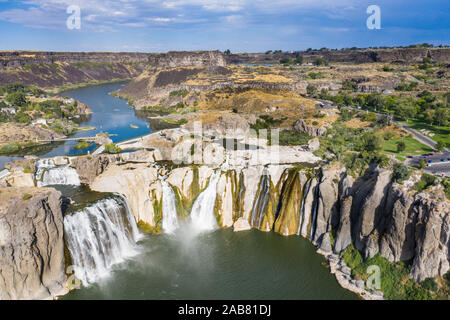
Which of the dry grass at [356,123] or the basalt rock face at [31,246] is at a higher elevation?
the dry grass at [356,123]

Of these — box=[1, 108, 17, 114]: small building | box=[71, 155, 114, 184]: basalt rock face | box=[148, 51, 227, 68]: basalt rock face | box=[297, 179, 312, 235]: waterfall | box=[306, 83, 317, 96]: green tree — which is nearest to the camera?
box=[297, 179, 312, 235]: waterfall

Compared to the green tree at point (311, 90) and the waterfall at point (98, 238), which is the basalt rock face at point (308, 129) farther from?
the waterfall at point (98, 238)

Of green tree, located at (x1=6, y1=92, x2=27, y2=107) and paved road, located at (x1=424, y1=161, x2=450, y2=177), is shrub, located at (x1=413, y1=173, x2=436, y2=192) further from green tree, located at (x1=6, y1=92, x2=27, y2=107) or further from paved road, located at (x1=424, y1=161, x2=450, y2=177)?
green tree, located at (x1=6, y1=92, x2=27, y2=107)

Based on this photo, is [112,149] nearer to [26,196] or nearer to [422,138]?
[26,196]

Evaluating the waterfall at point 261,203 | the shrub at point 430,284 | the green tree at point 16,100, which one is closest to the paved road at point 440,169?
the shrub at point 430,284

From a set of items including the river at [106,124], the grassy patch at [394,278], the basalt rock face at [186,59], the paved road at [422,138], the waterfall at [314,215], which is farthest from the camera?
the basalt rock face at [186,59]

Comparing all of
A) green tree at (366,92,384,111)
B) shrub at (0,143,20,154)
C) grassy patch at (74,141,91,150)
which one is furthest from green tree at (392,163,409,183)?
shrub at (0,143,20,154)
